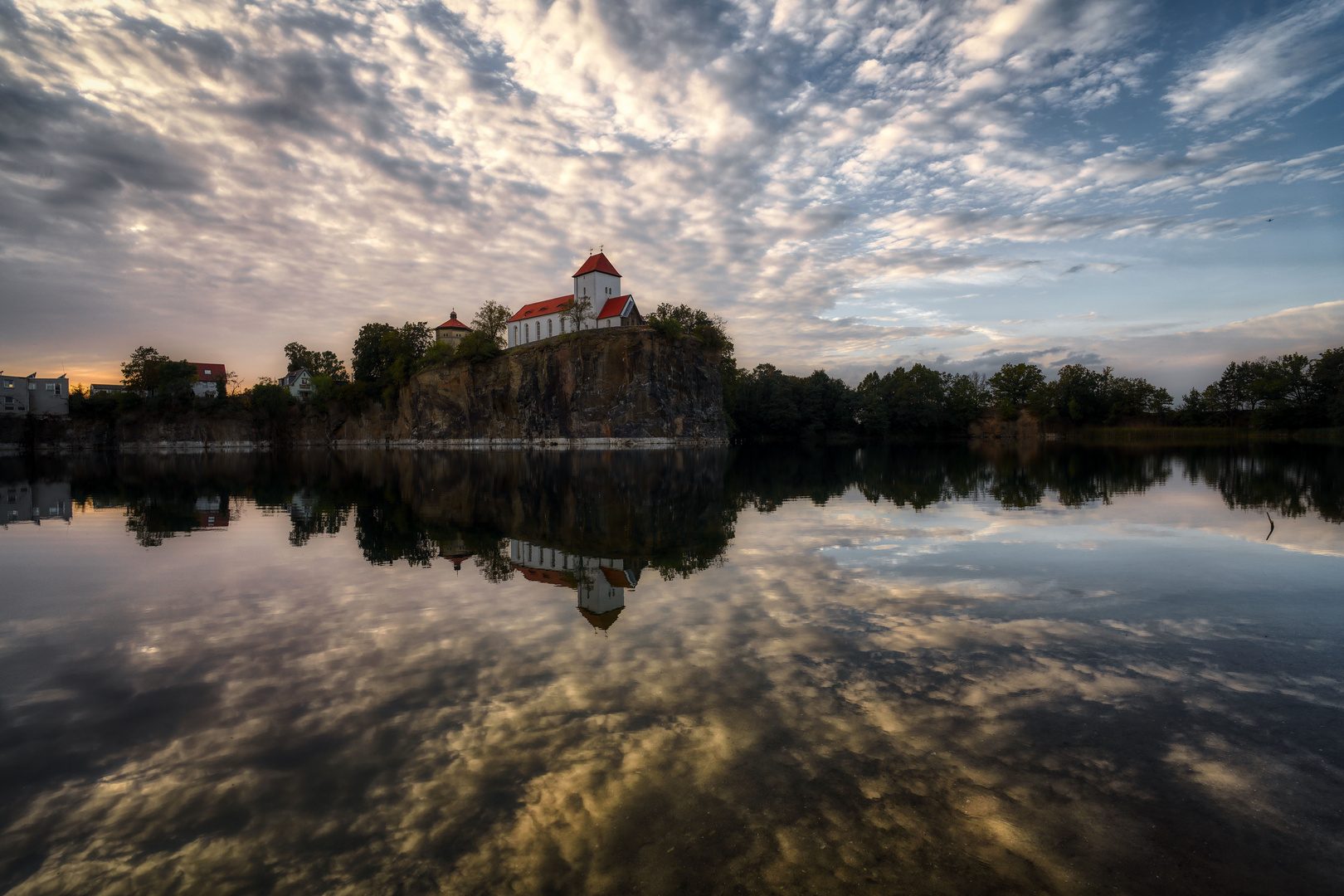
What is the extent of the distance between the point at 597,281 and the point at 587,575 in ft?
302

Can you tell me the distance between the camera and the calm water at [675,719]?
3.85 meters

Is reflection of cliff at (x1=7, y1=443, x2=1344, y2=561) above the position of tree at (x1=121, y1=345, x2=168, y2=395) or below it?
below

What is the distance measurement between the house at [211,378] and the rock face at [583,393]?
58.2 m

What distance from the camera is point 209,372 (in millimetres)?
134750

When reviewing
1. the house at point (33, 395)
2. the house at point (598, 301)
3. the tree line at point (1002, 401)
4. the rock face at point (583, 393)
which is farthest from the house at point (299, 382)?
the tree line at point (1002, 401)

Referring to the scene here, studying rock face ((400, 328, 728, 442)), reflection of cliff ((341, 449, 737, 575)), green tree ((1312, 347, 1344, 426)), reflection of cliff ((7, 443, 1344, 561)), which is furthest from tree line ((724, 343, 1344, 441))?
reflection of cliff ((341, 449, 737, 575))

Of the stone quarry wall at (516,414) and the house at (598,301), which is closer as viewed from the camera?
the stone quarry wall at (516,414)

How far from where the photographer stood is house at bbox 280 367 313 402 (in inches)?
5241

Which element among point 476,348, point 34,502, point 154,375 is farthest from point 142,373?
point 34,502

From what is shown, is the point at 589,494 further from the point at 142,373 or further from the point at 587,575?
the point at 142,373

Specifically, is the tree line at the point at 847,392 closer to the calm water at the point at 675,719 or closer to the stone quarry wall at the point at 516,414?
the stone quarry wall at the point at 516,414

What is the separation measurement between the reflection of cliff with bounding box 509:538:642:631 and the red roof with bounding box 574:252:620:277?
8975cm

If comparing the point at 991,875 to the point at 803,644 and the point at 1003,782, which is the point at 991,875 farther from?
the point at 803,644

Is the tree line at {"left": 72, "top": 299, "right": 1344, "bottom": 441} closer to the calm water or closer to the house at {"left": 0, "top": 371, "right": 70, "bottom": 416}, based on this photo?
the house at {"left": 0, "top": 371, "right": 70, "bottom": 416}
